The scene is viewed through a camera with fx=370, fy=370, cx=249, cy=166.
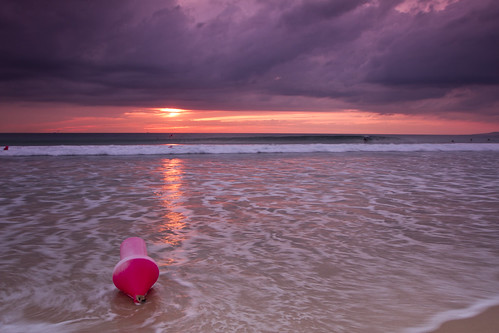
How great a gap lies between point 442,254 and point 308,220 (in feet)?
6.85

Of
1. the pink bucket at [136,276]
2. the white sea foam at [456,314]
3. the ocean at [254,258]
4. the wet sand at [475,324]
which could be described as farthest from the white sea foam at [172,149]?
the wet sand at [475,324]

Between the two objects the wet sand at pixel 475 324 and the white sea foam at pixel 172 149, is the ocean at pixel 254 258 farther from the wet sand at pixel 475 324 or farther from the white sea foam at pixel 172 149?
the white sea foam at pixel 172 149

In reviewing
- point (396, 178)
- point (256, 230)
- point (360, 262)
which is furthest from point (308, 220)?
point (396, 178)

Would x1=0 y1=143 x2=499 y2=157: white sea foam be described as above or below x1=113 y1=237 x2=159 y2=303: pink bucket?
above

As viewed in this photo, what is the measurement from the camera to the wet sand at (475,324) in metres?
2.64

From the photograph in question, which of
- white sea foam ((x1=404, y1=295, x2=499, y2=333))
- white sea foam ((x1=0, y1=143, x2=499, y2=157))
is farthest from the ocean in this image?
white sea foam ((x1=0, y1=143, x2=499, y2=157))

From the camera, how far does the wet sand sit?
8.68 ft

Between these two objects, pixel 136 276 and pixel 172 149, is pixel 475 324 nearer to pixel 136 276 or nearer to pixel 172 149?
pixel 136 276

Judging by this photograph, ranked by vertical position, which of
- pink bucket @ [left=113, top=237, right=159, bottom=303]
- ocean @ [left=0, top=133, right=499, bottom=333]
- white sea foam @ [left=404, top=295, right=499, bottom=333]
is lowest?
white sea foam @ [left=404, top=295, right=499, bottom=333]

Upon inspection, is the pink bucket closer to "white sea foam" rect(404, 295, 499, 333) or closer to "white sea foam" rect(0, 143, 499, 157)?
"white sea foam" rect(404, 295, 499, 333)

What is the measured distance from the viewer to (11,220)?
19.6 ft

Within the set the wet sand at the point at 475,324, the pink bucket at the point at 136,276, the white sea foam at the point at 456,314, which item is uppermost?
Answer: the pink bucket at the point at 136,276

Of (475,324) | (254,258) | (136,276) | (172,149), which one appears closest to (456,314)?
(475,324)

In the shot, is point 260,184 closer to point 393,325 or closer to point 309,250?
point 309,250
